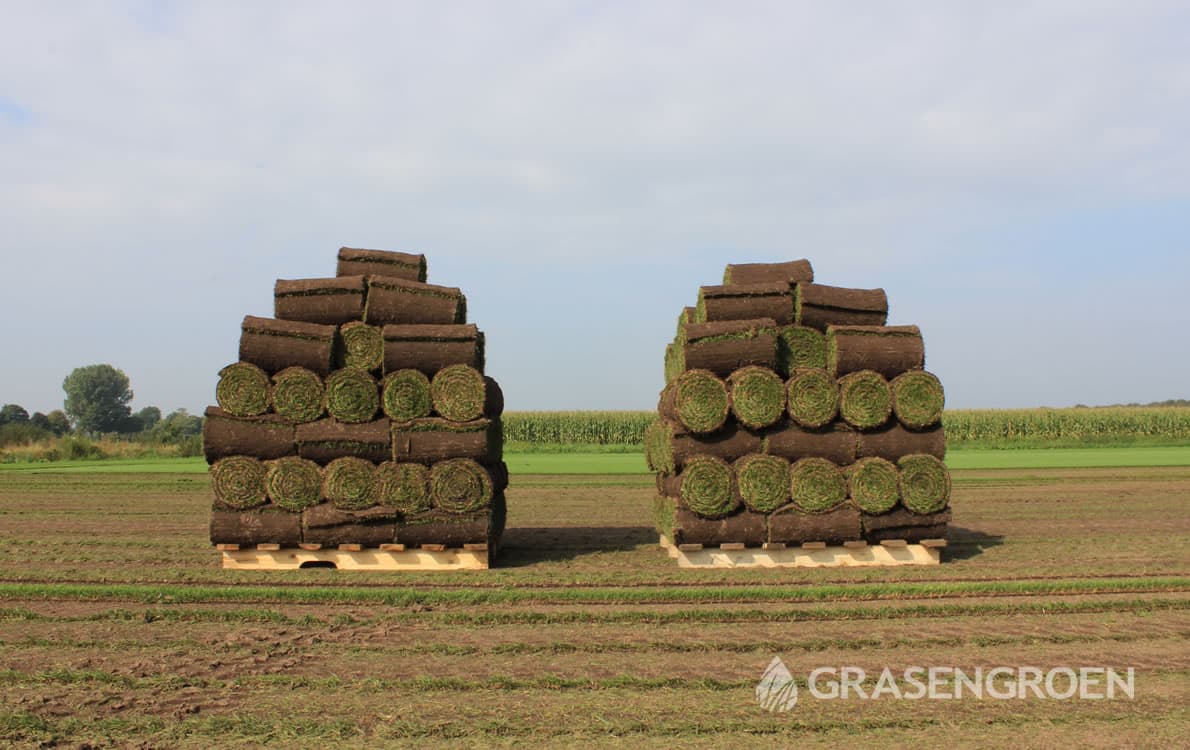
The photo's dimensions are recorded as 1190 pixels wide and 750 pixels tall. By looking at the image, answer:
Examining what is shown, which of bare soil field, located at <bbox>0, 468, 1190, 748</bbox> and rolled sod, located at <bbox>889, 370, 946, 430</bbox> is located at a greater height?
rolled sod, located at <bbox>889, 370, 946, 430</bbox>

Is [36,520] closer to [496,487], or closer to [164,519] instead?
[164,519]

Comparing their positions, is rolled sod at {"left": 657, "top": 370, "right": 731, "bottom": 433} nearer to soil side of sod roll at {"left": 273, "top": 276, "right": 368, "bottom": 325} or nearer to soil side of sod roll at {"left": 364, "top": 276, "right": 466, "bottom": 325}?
soil side of sod roll at {"left": 364, "top": 276, "right": 466, "bottom": 325}

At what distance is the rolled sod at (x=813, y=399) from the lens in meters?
12.8

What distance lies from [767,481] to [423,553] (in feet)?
15.4

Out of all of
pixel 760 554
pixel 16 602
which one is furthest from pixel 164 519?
pixel 760 554

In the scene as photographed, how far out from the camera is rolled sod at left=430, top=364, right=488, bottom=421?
12.6m

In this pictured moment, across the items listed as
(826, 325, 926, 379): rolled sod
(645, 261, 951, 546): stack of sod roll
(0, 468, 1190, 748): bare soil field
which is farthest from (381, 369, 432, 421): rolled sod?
(826, 325, 926, 379): rolled sod

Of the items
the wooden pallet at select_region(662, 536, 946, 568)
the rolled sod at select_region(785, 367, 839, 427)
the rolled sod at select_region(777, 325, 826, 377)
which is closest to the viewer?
the wooden pallet at select_region(662, 536, 946, 568)

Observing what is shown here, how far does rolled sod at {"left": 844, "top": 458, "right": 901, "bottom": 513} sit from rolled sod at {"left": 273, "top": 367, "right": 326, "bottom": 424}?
730 cm

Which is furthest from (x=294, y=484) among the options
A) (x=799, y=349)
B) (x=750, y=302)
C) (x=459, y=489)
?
(x=799, y=349)

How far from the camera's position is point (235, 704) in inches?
269

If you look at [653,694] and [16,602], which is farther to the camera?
[16,602]

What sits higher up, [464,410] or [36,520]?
[464,410]
